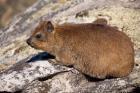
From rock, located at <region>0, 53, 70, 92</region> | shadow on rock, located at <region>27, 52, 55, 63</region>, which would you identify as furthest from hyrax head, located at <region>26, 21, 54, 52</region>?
rock, located at <region>0, 53, 70, 92</region>

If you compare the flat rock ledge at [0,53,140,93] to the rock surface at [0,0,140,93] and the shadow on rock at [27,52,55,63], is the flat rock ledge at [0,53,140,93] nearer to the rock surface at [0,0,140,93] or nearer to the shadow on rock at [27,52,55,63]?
the rock surface at [0,0,140,93]

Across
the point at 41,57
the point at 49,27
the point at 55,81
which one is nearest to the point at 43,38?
the point at 49,27

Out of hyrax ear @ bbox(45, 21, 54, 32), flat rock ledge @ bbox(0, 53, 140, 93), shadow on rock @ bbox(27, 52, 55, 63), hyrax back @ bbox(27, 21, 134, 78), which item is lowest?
flat rock ledge @ bbox(0, 53, 140, 93)

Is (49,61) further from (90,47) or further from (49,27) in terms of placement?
(90,47)

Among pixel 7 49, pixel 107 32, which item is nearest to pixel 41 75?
pixel 107 32

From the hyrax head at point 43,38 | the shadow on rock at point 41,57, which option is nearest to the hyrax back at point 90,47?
the hyrax head at point 43,38

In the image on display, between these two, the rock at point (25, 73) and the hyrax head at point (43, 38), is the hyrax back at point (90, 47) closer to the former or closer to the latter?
the hyrax head at point (43, 38)
